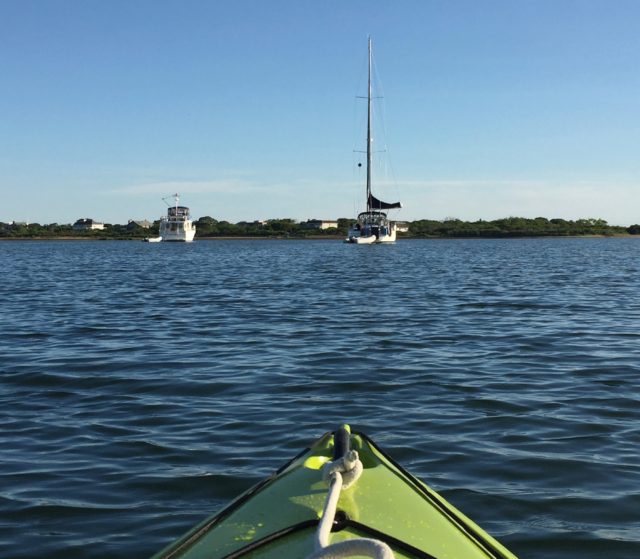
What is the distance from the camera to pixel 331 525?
309 centimetres

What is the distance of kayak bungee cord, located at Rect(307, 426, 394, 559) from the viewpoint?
260 cm

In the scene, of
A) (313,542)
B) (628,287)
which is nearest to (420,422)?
(313,542)

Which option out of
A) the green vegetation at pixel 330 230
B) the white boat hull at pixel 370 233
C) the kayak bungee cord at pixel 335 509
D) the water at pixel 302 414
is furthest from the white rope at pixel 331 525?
the green vegetation at pixel 330 230

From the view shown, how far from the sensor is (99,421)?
7977 millimetres

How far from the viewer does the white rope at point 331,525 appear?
259cm

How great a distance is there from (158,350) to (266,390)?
3845 mm

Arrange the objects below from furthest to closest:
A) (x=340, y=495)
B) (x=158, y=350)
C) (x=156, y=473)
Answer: (x=158, y=350), (x=156, y=473), (x=340, y=495)

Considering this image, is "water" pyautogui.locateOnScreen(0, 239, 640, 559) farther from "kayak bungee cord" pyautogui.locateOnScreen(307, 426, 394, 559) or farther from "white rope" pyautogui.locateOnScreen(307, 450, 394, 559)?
"white rope" pyautogui.locateOnScreen(307, 450, 394, 559)

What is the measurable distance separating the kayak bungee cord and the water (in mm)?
1768

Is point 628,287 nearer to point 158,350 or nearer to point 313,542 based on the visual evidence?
point 158,350

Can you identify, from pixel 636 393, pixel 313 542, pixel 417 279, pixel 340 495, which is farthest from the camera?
pixel 417 279

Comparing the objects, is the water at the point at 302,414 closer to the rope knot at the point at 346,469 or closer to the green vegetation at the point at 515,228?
the rope knot at the point at 346,469

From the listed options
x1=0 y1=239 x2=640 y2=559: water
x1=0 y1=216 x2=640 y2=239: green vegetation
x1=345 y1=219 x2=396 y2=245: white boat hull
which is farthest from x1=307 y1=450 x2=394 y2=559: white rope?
x1=0 y1=216 x2=640 y2=239: green vegetation

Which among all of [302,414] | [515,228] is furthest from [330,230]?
[302,414]
